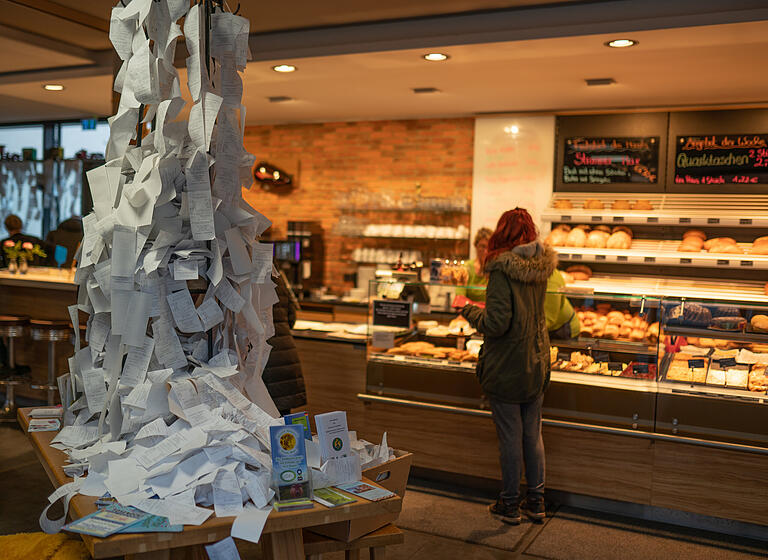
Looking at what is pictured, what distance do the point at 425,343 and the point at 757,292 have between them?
3261 mm

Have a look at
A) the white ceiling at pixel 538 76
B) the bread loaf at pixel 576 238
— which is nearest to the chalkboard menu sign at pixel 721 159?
the white ceiling at pixel 538 76

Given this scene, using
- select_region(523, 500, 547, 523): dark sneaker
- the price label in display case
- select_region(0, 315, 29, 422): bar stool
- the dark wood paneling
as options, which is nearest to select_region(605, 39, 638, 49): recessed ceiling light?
the price label in display case

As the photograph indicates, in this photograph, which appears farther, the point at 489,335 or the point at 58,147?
the point at 58,147

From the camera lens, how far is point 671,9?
421 cm

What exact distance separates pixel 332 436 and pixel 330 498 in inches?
7.5

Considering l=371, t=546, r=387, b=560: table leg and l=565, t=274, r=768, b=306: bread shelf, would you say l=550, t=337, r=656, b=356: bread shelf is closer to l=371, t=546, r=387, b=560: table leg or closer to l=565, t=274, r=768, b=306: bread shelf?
l=565, t=274, r=768, b=306: bread shelf

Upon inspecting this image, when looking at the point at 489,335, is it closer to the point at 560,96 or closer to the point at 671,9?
the point at 671,9

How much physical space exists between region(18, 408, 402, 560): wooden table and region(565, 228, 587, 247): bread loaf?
4.85 m

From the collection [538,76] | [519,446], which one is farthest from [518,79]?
[519,446]

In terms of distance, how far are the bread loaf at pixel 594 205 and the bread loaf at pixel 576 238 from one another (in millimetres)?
225

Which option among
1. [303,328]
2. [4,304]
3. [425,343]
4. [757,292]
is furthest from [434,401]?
[4,304]

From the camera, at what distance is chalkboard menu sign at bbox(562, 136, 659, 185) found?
659cm

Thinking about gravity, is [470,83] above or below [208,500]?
above

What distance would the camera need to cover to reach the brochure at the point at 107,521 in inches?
67.2
